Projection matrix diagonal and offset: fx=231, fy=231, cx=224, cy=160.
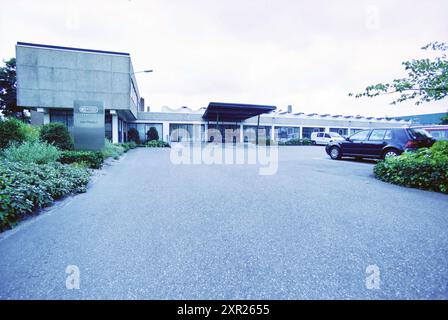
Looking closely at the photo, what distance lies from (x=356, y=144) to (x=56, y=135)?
13.1m

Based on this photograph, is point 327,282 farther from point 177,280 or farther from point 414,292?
point 177,280

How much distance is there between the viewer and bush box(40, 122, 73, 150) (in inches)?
364

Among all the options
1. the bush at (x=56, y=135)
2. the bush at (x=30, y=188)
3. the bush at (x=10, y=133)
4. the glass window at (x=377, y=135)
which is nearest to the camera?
the bush at (x=30, y=188)

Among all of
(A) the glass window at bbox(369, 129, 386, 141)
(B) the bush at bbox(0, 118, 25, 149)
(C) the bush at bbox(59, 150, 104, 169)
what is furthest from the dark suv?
(B) the bush at bbox(0, 118, 25, 149)

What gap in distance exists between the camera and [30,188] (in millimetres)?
3902

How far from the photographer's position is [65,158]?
776cm

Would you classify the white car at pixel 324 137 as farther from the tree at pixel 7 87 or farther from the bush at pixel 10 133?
the tree at pixel 7 87

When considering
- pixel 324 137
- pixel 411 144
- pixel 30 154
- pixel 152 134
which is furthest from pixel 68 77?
pixel 324 137

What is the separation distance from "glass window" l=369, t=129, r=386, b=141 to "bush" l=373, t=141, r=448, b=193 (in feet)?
11.9

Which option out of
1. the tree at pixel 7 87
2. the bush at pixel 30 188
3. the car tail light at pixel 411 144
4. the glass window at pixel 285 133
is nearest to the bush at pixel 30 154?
the bush at pixel 30 188

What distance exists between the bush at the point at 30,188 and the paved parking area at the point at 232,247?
25 cm

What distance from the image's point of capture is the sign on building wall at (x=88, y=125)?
10.9 m

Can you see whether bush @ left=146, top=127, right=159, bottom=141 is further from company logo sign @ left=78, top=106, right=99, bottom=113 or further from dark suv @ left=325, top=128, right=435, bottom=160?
dark suv @ left=325, top=128, right=435, bottom=160
